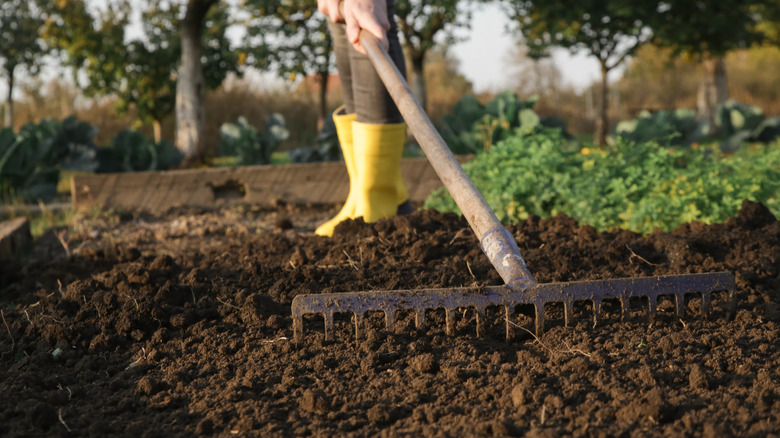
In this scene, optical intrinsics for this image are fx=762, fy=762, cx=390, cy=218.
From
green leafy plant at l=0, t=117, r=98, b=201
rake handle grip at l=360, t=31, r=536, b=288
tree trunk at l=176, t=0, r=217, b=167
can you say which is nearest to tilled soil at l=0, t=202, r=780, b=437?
rake handle grip at l=360, t=31, r=536, b=288

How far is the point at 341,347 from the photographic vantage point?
2.03m

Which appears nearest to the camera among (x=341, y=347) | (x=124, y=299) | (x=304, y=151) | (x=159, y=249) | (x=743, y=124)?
(x=341, y=347)

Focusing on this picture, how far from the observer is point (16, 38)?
1725 centimetres

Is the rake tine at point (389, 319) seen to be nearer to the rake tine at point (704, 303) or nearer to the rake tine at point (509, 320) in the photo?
the rake tine at point (509, 320)

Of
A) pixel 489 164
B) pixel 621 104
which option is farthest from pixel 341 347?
pixel 621 104

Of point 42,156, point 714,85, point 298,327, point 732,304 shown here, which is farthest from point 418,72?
point 298,327

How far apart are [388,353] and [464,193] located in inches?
22.7

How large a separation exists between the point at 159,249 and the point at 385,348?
2.34 metres

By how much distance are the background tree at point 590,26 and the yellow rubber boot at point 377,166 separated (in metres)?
10.9

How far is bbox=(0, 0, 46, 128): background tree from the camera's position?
17.0m

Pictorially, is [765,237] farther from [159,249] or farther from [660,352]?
[159,249]

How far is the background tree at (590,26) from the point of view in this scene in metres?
14.0

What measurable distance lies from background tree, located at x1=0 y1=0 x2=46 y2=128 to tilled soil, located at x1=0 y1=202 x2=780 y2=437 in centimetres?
1605

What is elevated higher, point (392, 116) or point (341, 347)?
point (392, 116)
